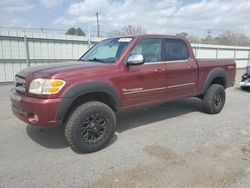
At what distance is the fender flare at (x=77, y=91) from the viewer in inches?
128

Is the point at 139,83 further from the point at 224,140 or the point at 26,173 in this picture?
the point at 26,173

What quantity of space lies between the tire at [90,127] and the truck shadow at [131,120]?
39cm

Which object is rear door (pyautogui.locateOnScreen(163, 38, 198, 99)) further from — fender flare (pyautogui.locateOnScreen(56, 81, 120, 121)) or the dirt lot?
fender flare (pyautogui.locateOnScreen(56, 81, 120, 121))

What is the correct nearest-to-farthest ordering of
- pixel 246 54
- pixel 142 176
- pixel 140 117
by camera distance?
pixel 142 176, pixel 140 117, pixel 246 54

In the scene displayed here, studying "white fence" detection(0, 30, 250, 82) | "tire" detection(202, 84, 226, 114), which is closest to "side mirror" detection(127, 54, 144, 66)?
"tire" detection(202, 84, 226, 114)

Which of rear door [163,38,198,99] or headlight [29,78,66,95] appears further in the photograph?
rear door [163,38,198,99]

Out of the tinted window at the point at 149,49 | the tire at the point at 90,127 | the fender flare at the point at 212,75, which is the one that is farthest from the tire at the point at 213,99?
the tire at the point at 90,127

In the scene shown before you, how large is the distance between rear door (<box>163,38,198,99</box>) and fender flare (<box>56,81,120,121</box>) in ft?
5.14

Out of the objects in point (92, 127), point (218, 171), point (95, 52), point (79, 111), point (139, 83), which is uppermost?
point (95, 52)

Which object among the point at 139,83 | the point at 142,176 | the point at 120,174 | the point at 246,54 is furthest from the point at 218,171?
the point at 246,54

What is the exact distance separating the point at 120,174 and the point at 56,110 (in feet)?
4.24

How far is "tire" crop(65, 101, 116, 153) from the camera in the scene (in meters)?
3.41

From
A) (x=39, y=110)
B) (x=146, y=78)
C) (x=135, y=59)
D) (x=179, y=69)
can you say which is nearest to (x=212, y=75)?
(x=179, y=69)

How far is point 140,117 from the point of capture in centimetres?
553
